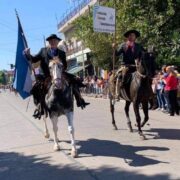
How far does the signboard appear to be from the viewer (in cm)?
1692

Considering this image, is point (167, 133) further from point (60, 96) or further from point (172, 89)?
point (172, 89)

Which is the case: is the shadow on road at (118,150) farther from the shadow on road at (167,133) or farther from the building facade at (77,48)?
the building facade at (77,48)

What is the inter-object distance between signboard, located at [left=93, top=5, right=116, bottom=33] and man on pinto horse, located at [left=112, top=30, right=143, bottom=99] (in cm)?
477

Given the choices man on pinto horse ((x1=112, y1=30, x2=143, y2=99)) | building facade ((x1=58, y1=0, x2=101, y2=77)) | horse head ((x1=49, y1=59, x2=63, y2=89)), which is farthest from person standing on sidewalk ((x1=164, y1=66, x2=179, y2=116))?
building facade ((x1=58, y1=0, x2=101, y2=77))

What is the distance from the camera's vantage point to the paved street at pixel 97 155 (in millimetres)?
7910

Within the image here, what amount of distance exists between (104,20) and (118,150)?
8.50 meters

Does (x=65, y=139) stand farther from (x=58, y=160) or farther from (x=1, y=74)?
(x=1, y=74)

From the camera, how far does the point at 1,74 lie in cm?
17925

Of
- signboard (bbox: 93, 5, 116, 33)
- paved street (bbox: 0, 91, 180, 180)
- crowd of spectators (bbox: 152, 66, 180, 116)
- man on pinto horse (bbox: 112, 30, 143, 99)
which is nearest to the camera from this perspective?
paved street (bbox: 0, 91, 180, 180)

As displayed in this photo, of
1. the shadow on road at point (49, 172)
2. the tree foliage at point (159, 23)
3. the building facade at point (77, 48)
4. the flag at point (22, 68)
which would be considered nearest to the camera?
the shadow on road at point (49, 172)

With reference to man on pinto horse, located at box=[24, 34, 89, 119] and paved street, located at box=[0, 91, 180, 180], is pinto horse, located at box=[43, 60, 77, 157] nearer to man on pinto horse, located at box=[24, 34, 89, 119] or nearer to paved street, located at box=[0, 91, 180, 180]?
man on pinto horse, located at box=[24, 34, 89, 119]

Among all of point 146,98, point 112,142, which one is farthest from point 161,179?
point 146,98

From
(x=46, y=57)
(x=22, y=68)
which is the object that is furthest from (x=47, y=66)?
(x=22, y=68)

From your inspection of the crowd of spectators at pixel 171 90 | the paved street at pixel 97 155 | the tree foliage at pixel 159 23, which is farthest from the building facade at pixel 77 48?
the paved street at pixel 97 155
